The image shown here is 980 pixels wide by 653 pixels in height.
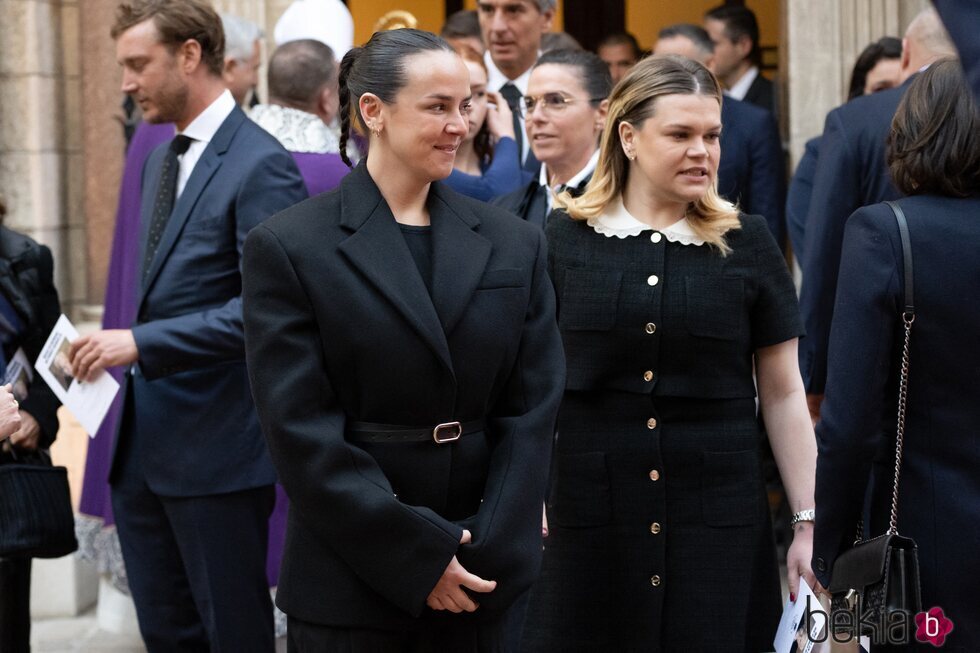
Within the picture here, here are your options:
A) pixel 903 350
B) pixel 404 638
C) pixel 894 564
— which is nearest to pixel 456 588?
pixel 404 638

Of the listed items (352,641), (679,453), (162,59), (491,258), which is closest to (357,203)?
(491,258)

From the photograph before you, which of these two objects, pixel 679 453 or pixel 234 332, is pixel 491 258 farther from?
pixel 234 332

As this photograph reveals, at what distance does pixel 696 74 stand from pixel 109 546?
3.17 meters

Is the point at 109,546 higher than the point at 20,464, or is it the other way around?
the point at 20,464

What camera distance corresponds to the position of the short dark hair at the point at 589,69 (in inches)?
180

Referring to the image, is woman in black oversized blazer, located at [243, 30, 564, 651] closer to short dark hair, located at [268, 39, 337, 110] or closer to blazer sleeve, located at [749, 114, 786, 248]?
short dark hair, located at [268, 39, 337, 110]

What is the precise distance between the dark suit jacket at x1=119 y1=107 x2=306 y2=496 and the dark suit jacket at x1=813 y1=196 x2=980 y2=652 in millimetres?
1799

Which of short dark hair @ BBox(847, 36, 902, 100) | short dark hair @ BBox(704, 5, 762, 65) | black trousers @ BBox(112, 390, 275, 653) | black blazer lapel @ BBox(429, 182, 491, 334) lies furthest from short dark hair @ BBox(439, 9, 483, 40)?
black blazer lapel @ BBox(429, 182, 491, 334)

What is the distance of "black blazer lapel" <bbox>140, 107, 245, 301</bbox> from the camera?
4.08m

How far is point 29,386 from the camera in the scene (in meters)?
4.34

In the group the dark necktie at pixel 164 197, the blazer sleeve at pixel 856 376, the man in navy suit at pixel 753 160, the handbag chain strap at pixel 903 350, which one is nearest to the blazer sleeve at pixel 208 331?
the dark necktie at pixel 164 197

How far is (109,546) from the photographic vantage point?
5.67 metres

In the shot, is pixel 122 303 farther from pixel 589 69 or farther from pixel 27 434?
pixel 589 69

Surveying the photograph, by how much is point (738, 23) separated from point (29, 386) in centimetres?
455
